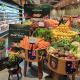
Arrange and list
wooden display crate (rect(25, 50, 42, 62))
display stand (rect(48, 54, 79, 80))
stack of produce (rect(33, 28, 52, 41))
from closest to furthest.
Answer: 1. display stand (rect(48, 54, 79, 80))
2. wooden display crate (rect(25, 50, 42, 62))
3. stack of produce (rect(33, 28, 52, 41))

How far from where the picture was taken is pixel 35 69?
4.32 metres

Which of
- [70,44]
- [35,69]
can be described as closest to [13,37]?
[35,69]

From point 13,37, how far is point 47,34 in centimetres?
111

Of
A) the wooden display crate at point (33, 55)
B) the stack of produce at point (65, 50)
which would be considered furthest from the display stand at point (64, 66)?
the wooden display crate at point (33, 55)

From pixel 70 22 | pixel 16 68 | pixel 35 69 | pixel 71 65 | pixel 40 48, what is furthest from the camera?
pixel 70 22

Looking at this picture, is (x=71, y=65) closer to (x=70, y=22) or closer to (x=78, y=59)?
(x=78, y=59)

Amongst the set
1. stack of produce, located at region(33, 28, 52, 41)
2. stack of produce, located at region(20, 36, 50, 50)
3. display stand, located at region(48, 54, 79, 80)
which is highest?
stack of produce, located at region(33, 28, 52, 41)

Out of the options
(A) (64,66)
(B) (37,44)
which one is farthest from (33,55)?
(A) (64,66)

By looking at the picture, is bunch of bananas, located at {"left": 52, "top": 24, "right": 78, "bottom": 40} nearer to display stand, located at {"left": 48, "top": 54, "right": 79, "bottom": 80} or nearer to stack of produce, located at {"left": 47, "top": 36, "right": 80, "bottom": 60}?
stack of produce, located at {"left": 47, "top": 36, "right": 80, "bottom": 60}

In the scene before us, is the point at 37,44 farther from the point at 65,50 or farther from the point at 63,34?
the point at 65,50

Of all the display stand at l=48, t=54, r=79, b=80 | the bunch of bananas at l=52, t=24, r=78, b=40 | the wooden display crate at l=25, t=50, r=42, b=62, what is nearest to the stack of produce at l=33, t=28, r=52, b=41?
the bunch of bananas at l=52, t=24, r=78, b=40

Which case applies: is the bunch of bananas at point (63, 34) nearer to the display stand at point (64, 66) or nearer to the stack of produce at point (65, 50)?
the stack of produce at point (65, 50)

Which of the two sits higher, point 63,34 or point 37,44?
point 63,34

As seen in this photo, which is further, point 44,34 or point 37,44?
point 44,34
